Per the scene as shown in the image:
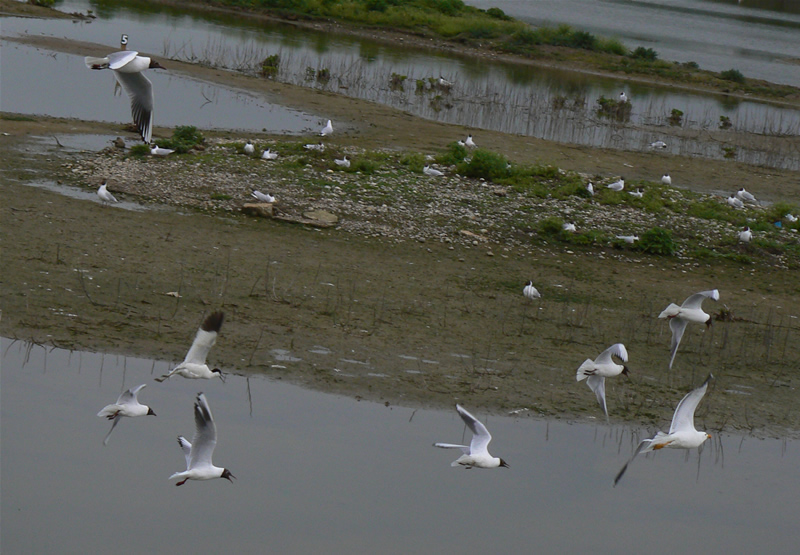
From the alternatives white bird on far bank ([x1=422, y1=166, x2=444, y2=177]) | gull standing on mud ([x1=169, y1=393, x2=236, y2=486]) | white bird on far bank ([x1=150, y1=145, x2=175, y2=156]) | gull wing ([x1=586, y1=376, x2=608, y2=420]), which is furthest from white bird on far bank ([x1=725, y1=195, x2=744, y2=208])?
gull standing on mud ([x1=169, y1=393, x2=236, y2=486])

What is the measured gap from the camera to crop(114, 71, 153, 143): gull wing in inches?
416

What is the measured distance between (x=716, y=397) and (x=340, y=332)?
392cm

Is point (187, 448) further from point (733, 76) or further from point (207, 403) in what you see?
point (733, 76)

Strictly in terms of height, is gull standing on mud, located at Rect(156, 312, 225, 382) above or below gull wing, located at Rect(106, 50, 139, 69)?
below

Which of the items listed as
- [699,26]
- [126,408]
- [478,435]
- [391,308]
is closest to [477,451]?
[478,435]

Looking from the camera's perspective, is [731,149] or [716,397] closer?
[716,397]

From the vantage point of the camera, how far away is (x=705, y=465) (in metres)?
9.02

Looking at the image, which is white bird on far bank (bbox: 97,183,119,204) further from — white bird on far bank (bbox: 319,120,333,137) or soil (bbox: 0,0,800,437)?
white bird on far bank (bbox: 319,120,333,137)

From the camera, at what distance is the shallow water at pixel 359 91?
800 inches

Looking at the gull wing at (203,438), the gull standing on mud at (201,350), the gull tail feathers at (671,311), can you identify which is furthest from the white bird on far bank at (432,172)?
the gull wing at (203,438)

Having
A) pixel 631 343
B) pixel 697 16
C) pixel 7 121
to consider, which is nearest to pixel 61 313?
pixel 631 343

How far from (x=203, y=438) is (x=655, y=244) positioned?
28.4 ft

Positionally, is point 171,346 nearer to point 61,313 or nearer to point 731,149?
point 61,313

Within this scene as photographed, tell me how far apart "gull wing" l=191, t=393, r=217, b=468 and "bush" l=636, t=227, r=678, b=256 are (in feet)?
27.8
